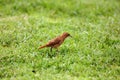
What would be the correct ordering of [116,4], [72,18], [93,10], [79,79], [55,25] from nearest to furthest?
[79,79] → [55,25] → [72,18] → [93,10] → [116,4]

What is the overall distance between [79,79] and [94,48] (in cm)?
199

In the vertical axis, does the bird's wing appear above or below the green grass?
above

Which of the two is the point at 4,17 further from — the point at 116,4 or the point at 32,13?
the point at 116,4

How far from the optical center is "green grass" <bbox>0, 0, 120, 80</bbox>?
7988mm

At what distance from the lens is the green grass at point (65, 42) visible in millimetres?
7988

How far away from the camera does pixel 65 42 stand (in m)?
9.70

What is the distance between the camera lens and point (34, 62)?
8.33m

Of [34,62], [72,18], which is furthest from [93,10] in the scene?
[34,62]

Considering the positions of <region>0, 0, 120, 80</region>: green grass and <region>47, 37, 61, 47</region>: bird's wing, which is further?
<region>47, 37, 61, 47</region>: bird's wing

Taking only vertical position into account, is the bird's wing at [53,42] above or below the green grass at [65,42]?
above

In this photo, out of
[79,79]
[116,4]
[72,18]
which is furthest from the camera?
[116,4]

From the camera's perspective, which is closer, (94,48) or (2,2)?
(94,48)

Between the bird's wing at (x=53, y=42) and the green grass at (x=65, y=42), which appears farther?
the bird's wing at (x=53, y=42)

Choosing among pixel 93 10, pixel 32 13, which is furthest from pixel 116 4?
pixel 32 13
